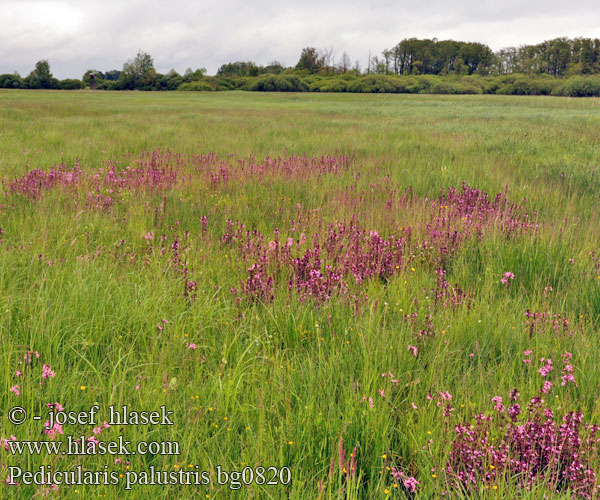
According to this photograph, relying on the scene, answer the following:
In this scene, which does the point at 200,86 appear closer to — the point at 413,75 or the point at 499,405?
the point at 413,75

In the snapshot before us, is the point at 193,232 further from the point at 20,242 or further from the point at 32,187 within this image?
the point at 32,187

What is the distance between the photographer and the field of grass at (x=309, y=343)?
5.50 feet

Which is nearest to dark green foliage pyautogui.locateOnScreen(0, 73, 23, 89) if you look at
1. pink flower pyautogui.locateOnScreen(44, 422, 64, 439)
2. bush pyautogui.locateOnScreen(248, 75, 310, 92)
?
bush pyautogui.locateOnScreen(248, 75, 310, 92)

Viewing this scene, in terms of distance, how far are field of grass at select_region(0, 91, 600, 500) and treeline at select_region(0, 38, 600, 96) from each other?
243ft

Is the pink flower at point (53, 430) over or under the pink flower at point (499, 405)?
over

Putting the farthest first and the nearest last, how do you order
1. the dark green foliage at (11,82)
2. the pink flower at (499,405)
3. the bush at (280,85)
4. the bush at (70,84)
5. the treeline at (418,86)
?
the bush at (70,84) < the dark green foliage at (11,82) < the bush at (280,85) < the treeline at (418,86) < the pink flower at (499,405)

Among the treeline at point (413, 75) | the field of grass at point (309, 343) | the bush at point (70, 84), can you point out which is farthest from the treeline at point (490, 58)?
the field of grass at point (309, 343)

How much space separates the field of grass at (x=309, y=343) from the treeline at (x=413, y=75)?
74.0m

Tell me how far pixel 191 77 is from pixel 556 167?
9051cm

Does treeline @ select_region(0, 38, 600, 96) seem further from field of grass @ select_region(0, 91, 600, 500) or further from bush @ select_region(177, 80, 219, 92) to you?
field of grass @ select_region(0, 91, 600, 500)

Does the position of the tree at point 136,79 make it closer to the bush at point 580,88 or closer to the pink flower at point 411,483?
the bush at point 580,88

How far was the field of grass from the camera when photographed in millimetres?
1678

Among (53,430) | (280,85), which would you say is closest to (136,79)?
(280,85)

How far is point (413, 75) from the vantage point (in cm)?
10350
